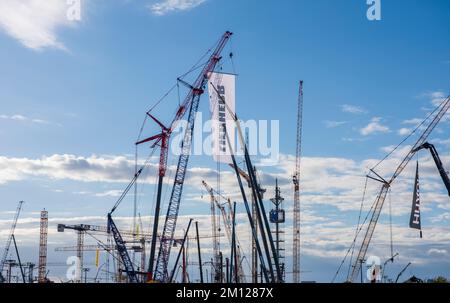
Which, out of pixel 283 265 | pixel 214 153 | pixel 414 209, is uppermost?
pixel 214 153

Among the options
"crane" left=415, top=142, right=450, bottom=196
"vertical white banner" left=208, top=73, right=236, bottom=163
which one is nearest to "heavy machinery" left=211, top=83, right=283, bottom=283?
"vertical white banner" left=208, top=73, right=236, bottom=163

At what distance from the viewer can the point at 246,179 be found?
180 m

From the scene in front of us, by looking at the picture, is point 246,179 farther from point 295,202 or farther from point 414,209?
point 414,209

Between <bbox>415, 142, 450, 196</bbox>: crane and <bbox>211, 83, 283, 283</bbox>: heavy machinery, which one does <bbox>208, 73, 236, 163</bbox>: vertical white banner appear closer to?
<bbox>211, 83, 283, 283</bbox>: heavy machinery

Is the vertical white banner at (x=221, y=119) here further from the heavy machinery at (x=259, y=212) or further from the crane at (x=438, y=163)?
the crane at (x=438, y=163)

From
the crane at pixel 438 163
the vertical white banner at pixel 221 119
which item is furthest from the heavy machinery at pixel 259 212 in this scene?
the crane at pixel 438 163
